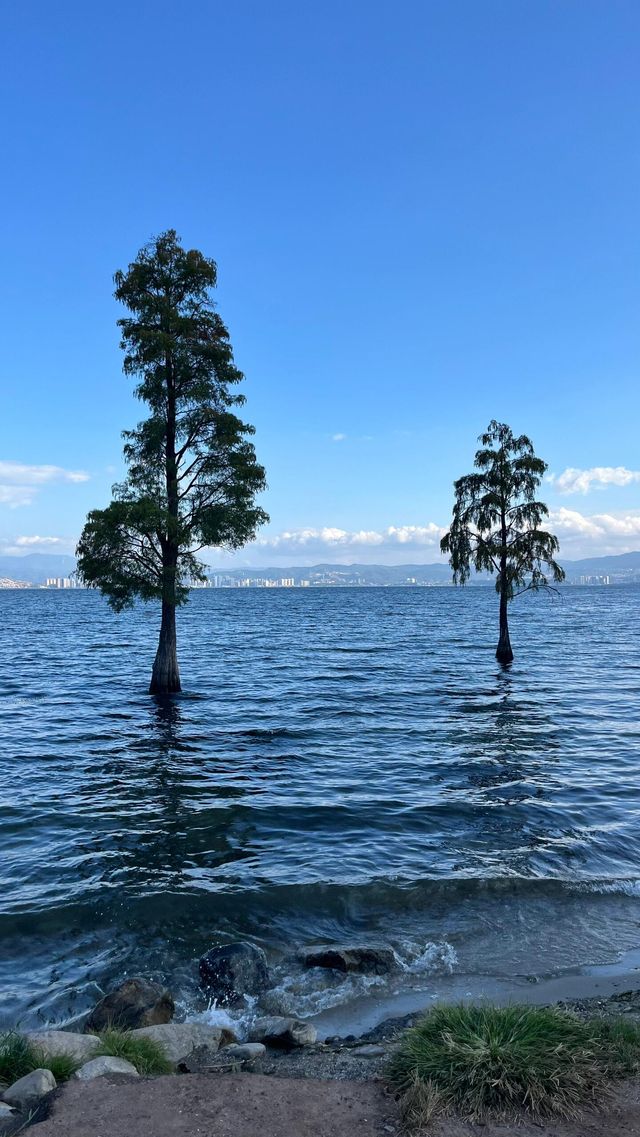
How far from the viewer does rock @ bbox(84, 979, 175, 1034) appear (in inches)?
334

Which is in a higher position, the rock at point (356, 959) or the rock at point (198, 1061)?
the rock at point (198, 1061)

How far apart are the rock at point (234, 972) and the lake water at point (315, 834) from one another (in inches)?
11.7

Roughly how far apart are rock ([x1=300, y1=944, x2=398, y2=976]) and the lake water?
0.84 feet

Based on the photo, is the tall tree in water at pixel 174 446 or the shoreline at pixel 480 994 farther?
the tall tree in water at pixel 174 446

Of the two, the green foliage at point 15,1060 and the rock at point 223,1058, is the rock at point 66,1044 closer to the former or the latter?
the green foliage at point 15,1060

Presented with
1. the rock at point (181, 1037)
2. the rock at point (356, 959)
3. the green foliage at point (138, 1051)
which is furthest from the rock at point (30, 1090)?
the rock at point (356, 959)

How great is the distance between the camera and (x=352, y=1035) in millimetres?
8250

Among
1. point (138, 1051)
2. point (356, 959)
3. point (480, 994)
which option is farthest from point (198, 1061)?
point (480, 994)

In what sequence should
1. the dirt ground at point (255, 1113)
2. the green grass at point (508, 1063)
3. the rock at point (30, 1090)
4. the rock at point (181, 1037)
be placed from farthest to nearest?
the rock at point (181, 1037) → the rock at point (30, 1090) → the green grass at point (508, 1063) → the dirt ground at point (255, 1113)

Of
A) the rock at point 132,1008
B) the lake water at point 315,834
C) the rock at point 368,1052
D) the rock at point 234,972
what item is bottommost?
the lake water at point 315,834

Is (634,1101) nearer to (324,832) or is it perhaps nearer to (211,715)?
(324,832)

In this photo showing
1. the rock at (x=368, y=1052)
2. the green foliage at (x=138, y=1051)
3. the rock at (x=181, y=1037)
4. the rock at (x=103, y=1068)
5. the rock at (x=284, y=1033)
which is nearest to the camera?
the rock at (x=103, y=1068)

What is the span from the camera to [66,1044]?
24.2 feet

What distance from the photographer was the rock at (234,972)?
9.48 m
